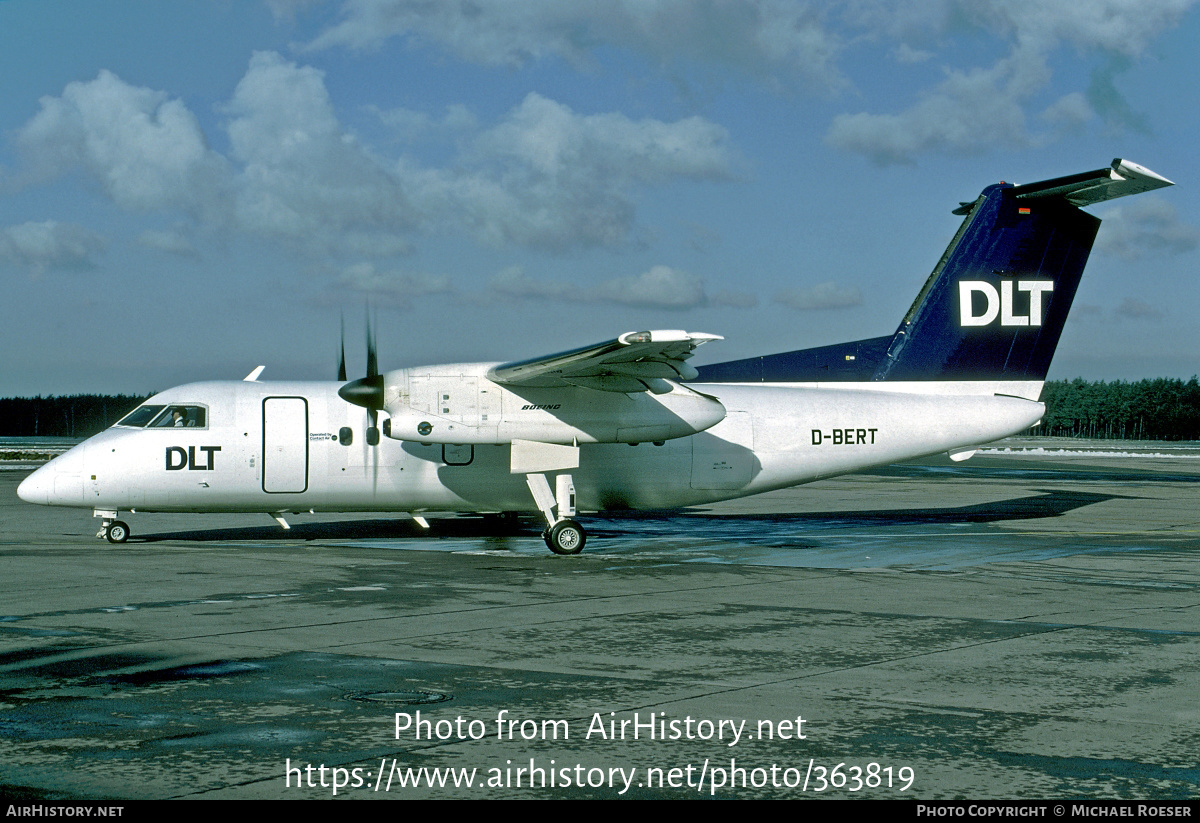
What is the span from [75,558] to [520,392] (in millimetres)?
7061

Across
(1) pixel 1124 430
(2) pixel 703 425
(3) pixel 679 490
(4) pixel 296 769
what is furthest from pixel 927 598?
(1) pixel 1124 430

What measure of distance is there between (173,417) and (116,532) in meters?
2.16

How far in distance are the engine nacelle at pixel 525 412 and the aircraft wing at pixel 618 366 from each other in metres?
0.28

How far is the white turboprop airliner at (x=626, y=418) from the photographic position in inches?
691

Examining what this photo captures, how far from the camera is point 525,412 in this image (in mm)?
17719

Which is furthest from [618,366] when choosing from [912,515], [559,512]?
[912,515]

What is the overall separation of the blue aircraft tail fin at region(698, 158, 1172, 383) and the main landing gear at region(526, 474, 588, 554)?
6530 millimetres

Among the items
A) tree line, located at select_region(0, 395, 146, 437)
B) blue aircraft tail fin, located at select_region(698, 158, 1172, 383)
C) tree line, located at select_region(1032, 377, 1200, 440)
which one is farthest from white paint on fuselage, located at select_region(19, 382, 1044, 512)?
tree line, located at select_region(1032, 377, 1200, 440)

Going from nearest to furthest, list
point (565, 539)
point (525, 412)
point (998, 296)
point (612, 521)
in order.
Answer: point (565, 539)
point (525, 412)
point (998, 296)
point (612, 521)

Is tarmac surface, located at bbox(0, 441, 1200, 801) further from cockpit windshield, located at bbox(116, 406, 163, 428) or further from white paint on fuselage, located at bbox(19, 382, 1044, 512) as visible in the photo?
cockpit windshield, located at bbox(116, 406, 163, 428)

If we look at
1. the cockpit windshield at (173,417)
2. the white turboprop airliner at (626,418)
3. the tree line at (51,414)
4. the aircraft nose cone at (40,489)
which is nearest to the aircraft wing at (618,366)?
the white turboprop airliner at (626,418)

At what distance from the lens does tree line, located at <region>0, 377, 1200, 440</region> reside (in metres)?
109

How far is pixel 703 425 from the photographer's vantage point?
18.1 m

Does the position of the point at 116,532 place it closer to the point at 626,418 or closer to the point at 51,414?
the point at 626,418
